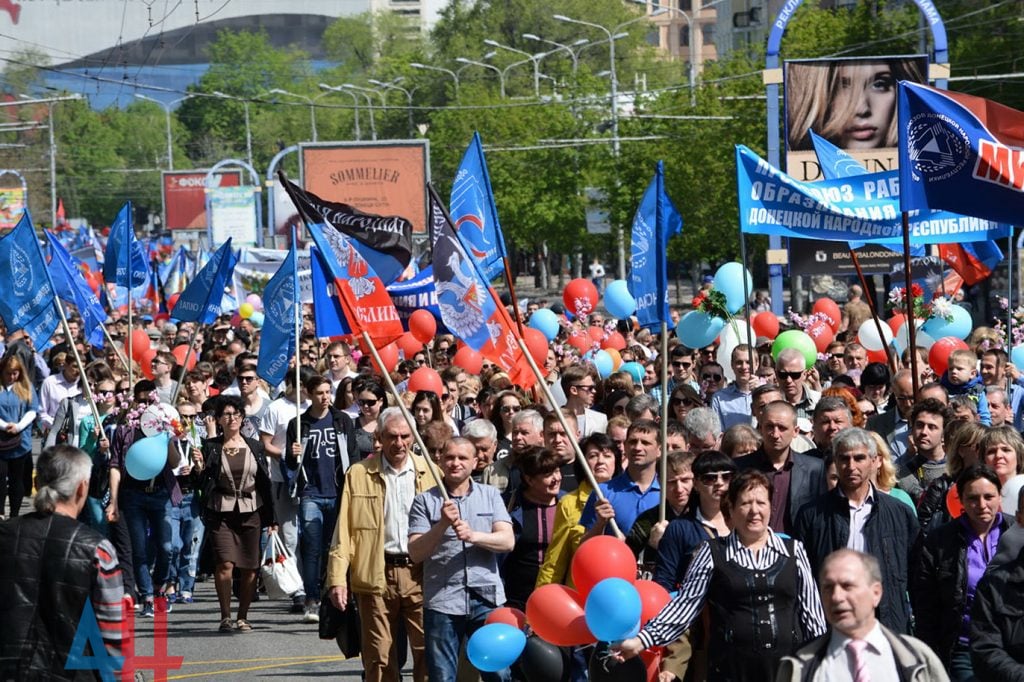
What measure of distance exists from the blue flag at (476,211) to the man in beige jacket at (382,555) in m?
3.82

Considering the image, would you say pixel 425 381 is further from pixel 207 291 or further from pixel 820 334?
pixel 820 334

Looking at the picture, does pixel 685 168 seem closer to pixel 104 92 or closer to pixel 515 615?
pixel 515 615

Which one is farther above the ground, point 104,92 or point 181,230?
point 104,92

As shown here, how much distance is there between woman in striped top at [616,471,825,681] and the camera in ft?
21.4

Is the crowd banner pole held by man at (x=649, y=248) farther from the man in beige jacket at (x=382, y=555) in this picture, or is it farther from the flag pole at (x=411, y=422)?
the man in beige jacket at (x=382, y=555)

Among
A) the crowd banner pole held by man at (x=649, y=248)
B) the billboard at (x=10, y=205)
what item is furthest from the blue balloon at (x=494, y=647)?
the billboard at (x=10, y=205)

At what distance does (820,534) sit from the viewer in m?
7.37

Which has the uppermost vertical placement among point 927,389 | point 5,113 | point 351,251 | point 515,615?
point 5,113

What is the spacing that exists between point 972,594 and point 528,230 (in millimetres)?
55924

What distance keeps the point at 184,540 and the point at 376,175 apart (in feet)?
93.5

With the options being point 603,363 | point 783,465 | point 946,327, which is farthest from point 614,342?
point 783,465

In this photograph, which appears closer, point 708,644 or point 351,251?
point 708,644

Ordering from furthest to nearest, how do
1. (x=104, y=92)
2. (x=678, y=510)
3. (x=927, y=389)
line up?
1. (x=104, y=92)
2. (x=927, y=389)
3. (x=678, y=510)

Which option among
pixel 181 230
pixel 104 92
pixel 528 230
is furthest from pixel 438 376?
pixel 104 92
